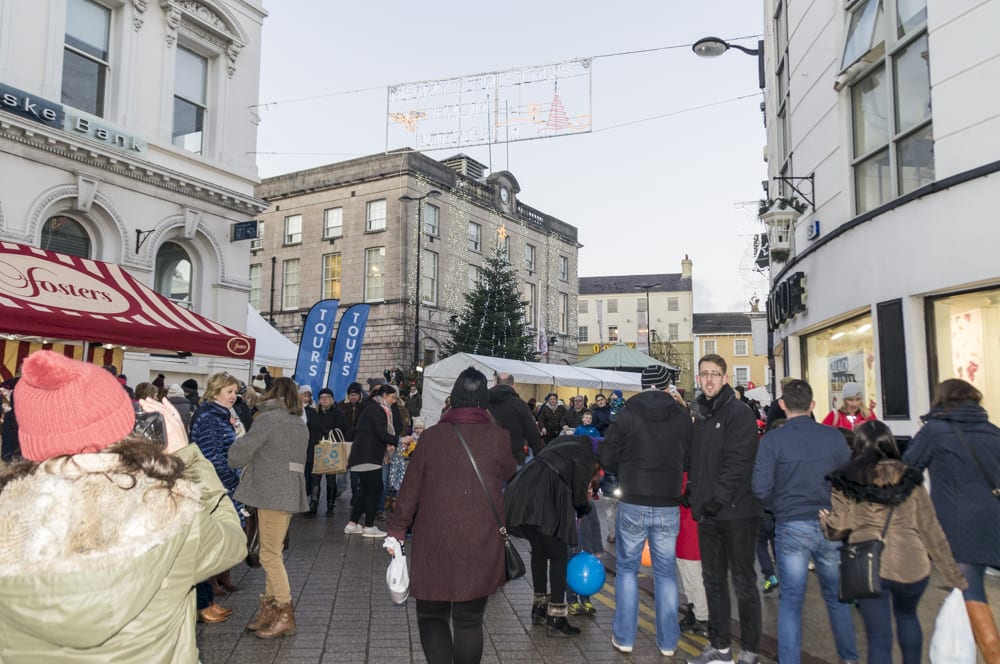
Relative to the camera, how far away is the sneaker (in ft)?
16.0

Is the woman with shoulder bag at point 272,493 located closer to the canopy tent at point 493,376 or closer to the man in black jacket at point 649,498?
the man in black jacket at point 649,498

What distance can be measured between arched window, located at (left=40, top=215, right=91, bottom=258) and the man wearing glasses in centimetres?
1211

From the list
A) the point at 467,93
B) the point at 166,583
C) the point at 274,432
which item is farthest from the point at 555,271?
the point at 166,583

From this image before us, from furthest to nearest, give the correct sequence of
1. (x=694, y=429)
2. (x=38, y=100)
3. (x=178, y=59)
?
(x=178, y=59) → (x=38, y=100) → (x=694, y=429)

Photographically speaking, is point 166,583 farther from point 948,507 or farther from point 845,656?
point 948,507

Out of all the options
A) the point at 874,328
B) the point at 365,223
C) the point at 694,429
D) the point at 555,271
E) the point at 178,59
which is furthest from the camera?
the point at 555,271

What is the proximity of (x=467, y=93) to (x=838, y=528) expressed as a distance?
51.1 ft

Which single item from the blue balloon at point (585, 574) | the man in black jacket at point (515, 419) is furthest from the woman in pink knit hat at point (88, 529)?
the man in black jacket at point (515, 419)

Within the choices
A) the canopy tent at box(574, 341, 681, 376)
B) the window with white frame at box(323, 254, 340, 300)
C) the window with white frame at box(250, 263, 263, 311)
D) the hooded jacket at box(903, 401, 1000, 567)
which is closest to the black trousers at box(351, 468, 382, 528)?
the hooded jacket at box(903, 401, 1000, 567)

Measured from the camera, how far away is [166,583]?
200 centimetres

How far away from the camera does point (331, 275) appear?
3528 centimetres

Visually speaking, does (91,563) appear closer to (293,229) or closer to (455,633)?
(455,633)

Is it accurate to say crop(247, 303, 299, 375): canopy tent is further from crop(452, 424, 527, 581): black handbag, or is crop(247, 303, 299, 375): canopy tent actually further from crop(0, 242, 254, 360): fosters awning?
crop(452, 424, 527, 581): black handbag

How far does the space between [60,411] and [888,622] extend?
4.42 m
